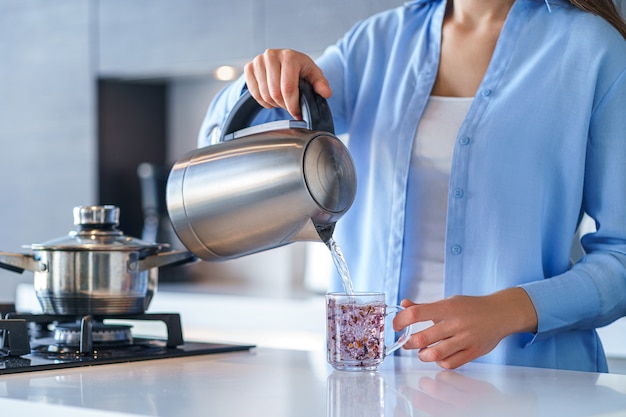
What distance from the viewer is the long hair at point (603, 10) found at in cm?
138

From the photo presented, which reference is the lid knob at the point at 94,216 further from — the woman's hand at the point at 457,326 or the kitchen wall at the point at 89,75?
the kitchen wall at the point at 89,75

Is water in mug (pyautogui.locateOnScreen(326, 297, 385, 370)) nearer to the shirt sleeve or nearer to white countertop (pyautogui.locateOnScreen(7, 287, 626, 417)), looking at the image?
white countertop (pyautogui.locateOnScreen(7, 287, 626, 417))

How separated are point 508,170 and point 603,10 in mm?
288

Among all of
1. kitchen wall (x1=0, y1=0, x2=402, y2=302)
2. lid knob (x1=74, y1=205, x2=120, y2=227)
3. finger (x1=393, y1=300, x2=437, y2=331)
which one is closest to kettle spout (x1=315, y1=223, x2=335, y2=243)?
finger (x1=393, y1=300, x2=437, y2=331)

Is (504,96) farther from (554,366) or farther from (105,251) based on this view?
(105,251)

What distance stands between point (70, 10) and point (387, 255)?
224cm

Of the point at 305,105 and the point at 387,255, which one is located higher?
the point at 305,105

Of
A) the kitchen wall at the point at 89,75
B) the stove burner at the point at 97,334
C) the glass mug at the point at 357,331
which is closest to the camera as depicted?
the glass mug at the point at 357,331

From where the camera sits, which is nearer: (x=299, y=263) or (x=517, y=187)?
(x=517, y=187)

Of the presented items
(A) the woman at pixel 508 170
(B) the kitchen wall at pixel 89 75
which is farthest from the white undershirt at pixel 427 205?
(B) the kitchen wall at pixel 89 75

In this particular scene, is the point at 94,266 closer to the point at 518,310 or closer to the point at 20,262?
the point at 20,262

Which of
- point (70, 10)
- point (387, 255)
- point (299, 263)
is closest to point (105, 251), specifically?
point (387, 255)

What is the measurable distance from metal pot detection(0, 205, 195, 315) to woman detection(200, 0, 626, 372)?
24 cm

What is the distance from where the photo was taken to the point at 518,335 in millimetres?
1316
